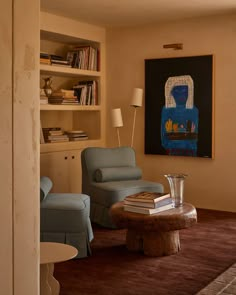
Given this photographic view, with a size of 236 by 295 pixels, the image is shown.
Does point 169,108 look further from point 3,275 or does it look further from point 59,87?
point 3,275

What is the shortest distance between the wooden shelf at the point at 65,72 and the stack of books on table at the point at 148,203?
2.56 m

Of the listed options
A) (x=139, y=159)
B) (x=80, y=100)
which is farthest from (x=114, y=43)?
(x=139, y=159)

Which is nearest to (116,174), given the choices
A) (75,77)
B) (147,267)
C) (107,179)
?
(107,179)

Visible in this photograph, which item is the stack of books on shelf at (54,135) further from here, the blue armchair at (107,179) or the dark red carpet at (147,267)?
the dark red carpet at (147,267)

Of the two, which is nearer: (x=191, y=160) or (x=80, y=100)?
(x=191, y=160)

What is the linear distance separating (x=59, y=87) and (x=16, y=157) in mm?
5125

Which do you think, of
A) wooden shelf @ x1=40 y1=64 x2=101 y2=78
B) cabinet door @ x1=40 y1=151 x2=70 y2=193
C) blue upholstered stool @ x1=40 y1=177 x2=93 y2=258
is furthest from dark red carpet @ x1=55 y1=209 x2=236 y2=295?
wooden shelf @ x1=40 y1=64 x2=101 y2=78

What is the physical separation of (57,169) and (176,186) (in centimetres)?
235

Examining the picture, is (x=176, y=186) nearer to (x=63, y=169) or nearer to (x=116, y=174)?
(x=116, y=174)

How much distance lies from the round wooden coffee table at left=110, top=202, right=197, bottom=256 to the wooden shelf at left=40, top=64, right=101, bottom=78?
243 cm

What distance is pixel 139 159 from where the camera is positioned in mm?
6762

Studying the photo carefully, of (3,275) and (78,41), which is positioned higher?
(78,41)

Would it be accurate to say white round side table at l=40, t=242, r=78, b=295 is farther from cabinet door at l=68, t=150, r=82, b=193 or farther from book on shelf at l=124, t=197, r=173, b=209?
cabinet door at l=68, t=150, r=82, b=193

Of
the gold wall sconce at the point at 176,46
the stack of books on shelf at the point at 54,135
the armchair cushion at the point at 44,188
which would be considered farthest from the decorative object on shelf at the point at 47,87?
the armchair cushion at the point at 44,188
